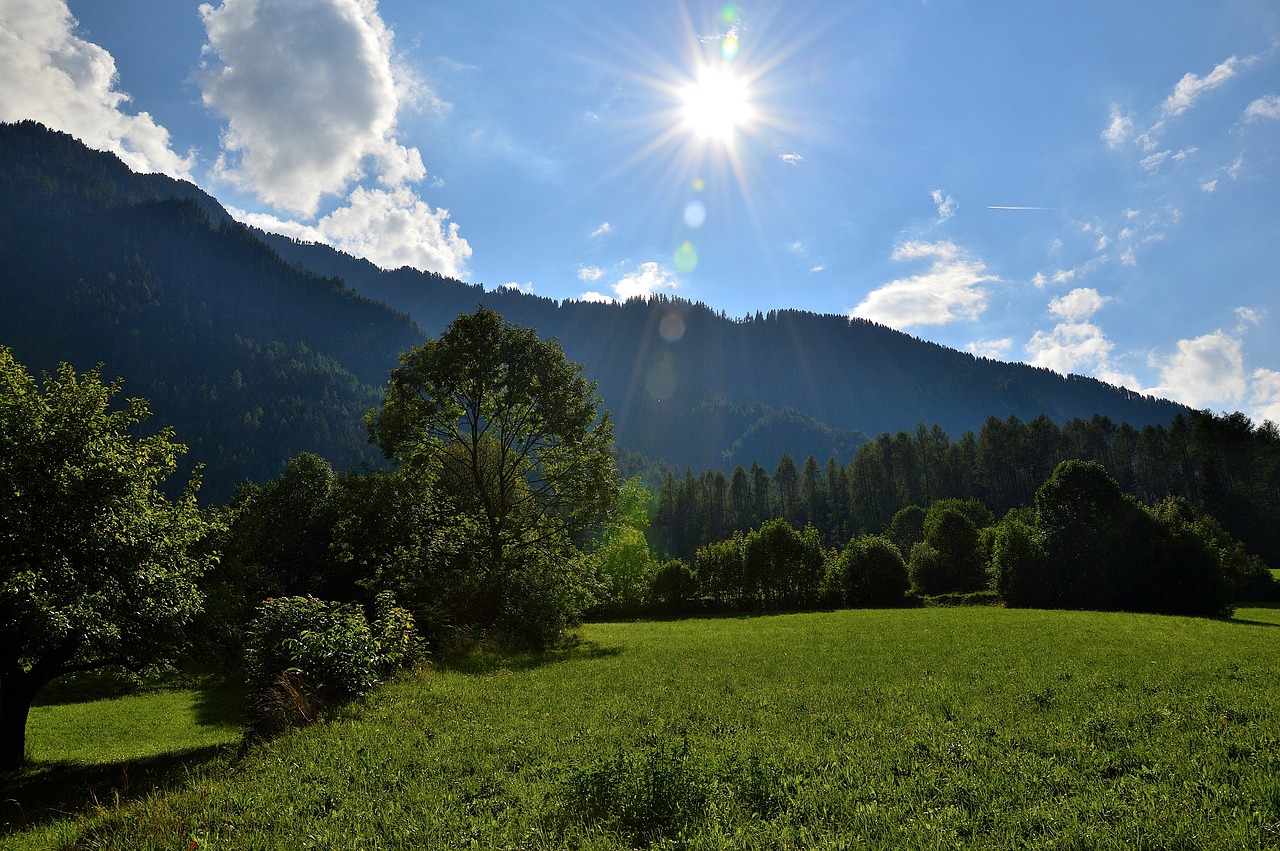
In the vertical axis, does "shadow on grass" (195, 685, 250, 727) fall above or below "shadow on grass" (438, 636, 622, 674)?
below

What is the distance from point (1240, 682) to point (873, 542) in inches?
1734

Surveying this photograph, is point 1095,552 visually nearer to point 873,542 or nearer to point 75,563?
point 873,542

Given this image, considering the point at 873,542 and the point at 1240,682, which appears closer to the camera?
the point at 1240,682

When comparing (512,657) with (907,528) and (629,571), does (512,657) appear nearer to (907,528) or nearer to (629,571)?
(629,571)

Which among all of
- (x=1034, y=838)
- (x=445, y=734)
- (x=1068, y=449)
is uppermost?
(x=1068, y=449)

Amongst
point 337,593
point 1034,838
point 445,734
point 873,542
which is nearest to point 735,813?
point 1034,838

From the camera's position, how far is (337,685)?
13109 mm

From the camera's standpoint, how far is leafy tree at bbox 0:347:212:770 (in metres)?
13.0

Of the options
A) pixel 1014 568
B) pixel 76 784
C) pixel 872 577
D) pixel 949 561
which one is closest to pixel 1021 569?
pixel 1014 568

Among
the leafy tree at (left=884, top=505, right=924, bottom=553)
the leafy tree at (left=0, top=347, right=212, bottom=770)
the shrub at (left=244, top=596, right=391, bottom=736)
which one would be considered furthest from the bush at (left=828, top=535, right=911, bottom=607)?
the leafy tree at (left=0, top=347, right=212, bottom=770)

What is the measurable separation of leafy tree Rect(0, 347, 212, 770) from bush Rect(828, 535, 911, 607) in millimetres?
52927

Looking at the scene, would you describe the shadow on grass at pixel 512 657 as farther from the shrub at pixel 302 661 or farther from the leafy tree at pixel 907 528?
the leafy tree at pixel 907 528

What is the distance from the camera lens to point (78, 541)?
1395 centimetres

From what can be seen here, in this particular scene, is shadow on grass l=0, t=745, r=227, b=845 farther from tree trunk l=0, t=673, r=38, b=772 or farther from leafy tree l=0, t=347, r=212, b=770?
leafy tree l=0, t=347, r=212, b=770
